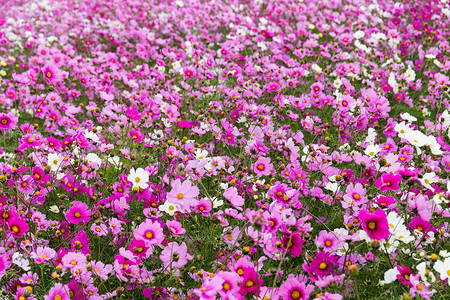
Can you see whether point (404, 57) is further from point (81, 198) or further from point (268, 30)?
point (81, 198)

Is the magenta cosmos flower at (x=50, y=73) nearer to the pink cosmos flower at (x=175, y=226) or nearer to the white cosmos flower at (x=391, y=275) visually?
the pink cosmos flower at (x=175, y=226)

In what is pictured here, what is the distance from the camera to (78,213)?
1.94 meters

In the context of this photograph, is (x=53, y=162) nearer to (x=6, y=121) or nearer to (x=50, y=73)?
(x=6, y=121)

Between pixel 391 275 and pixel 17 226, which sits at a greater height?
pixel 391 275

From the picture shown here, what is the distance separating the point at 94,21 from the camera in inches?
224

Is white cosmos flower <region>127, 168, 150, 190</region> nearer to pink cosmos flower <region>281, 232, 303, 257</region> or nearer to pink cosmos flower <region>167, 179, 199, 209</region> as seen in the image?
pink cosmos flower <region>167, 179, 199, 209</region>

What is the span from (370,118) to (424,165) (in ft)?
2.27

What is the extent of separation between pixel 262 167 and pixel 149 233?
0.92 m

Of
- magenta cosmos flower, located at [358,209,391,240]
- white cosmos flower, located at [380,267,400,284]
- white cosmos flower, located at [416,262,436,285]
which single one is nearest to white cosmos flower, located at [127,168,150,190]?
magenta cosmos flower, located at [358,209,391,240]

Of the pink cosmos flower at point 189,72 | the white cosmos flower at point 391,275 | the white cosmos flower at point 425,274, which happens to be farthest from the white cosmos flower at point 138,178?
the pink cosmos flower at point 189,72

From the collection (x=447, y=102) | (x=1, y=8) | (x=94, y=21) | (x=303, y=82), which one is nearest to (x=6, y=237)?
(x=303, y=82)

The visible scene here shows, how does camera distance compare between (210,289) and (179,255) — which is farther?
(179,255)

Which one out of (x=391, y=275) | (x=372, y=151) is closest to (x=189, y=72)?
(x=372, y=151)

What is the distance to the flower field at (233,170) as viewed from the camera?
5.31ft
